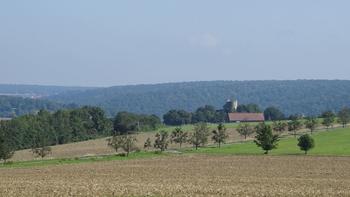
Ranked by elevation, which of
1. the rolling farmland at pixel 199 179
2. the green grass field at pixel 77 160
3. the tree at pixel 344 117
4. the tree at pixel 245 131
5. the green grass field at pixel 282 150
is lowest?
the rolling farmland at pixel 199 179

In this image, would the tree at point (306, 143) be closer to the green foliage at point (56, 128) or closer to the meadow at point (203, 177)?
the meadow at point (203, 177)

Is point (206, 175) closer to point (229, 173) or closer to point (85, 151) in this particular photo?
point (229, 173)

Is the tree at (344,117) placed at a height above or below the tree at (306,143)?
above

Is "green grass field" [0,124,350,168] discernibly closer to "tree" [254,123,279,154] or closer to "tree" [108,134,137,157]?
"tree" [254,123,279,154]

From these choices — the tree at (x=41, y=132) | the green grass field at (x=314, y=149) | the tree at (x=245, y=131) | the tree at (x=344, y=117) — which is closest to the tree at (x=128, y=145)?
the green grass field at (x=314, y=149)

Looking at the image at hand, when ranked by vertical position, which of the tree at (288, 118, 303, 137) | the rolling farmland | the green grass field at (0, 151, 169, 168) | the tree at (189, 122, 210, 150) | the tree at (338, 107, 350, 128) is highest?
the tree at (338, 107, 350, 128)

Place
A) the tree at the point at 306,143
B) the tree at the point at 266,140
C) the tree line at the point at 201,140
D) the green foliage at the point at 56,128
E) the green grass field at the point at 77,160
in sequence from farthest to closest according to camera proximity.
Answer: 1. the green foliage at the point at 56,128
2. the tree at the point at 266,140
3. the tree line at the point at 201,140
4. the tree at the point at 306,143
5. the green grass field at the point at 77,160

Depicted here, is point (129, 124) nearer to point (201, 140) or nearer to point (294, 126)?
point (294, 126)

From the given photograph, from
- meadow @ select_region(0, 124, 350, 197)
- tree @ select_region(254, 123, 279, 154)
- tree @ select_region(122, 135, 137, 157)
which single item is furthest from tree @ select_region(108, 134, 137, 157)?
tree @ select_region(254, 123, 279, 154)

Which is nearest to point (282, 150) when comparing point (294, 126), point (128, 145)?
point (128, 145)

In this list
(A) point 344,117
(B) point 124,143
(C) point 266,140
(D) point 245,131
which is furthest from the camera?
(A) point 344,117

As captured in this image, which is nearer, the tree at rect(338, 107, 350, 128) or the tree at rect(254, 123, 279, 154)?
the tree at rect(254, 123, 279, 154)

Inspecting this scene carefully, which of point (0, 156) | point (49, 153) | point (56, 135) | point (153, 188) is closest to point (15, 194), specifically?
point (153, 188)

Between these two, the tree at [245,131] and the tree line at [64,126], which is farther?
the tree at [245,131]
